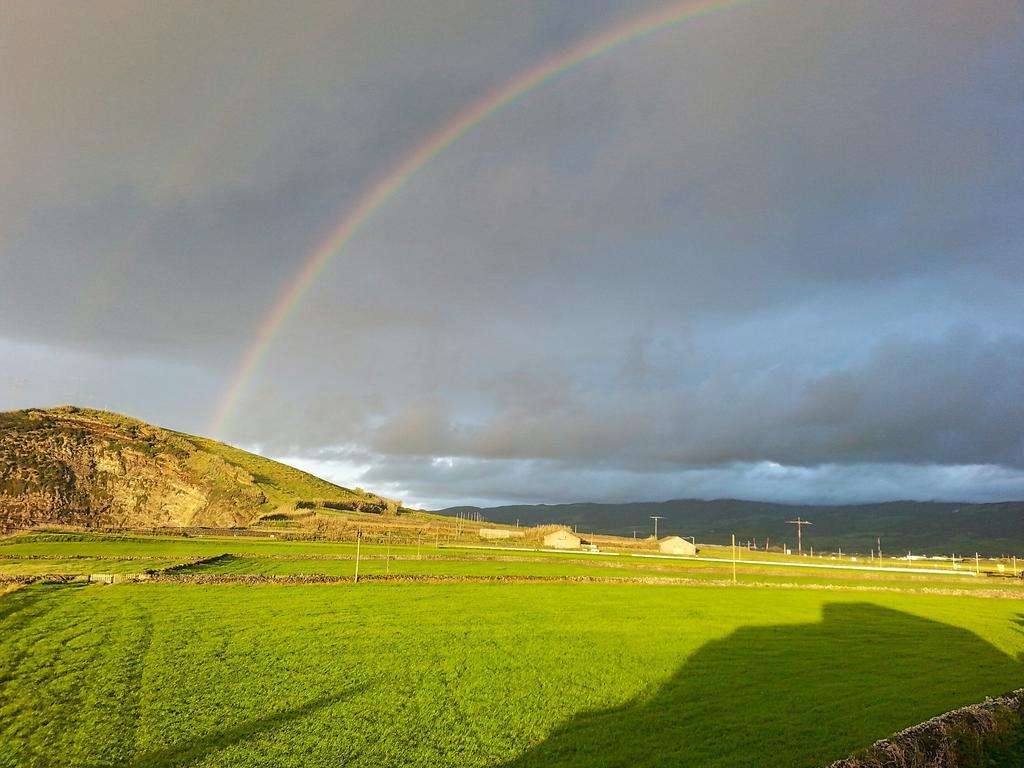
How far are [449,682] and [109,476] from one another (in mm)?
159101

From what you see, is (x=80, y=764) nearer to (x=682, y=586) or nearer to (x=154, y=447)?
(x=682, y=586)

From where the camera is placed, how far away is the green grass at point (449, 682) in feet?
41.2

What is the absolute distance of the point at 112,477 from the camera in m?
145

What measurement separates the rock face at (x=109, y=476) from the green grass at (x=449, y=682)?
11834 centimetres

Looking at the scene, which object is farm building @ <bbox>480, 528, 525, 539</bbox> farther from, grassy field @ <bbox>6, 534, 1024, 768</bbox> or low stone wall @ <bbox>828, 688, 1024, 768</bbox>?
low stone wall @ <bbox>828, 688, 1024, 768</bbox>

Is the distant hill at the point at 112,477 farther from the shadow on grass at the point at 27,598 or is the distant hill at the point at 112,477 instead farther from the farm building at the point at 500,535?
the shadow on grass at the point at 27,598

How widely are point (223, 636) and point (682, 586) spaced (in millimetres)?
45355

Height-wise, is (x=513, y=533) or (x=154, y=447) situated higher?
(x=154, y=447)

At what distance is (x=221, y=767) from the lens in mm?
11086

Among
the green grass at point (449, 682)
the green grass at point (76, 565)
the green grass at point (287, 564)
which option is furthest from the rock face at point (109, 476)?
the green grass at point (449, 682)

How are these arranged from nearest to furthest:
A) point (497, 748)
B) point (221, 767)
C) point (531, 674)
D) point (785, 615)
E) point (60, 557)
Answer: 1. point (221, 767)
2. point (497, 748)
3. point (531, 674)
4. point (785, 615)
5. point (60, 557)

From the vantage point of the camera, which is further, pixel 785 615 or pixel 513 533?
pixel 513 533

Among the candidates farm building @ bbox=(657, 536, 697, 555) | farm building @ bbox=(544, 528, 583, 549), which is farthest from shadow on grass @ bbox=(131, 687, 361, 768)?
farm building @ bbox=(657, 536, 697, 555)

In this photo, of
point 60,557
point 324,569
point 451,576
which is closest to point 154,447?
point 60,557
